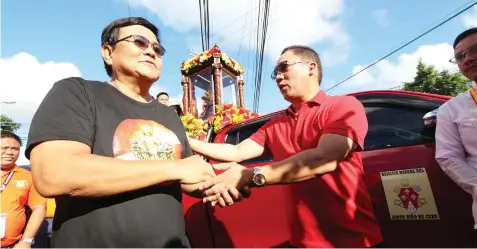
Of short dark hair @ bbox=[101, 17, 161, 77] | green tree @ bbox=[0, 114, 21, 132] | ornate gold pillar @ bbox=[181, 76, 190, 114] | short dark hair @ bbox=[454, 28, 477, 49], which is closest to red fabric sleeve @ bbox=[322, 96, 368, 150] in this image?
short dark hair @ bbox=[454, 28, 477, 49]

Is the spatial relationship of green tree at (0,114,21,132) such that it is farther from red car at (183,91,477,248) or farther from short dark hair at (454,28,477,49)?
short dark hair at (454,28,477,49)

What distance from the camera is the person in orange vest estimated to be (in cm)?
317

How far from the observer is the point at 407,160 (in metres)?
2.14

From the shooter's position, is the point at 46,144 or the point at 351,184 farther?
the point at 351,184

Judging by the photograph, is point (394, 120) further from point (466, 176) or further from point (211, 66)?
point (211, 66)

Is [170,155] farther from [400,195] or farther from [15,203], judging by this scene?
[15,203]

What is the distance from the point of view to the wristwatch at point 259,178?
1598 millimetres

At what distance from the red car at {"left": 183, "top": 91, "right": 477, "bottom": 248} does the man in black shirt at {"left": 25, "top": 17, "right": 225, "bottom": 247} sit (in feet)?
2.75

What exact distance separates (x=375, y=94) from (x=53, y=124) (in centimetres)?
232

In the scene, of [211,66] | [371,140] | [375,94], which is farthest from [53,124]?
[211,66]

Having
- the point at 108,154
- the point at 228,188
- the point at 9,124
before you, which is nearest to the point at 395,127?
the point at 228,188

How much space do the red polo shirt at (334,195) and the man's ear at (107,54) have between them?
3.82ft

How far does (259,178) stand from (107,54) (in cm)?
111

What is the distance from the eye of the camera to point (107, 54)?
1721mm
